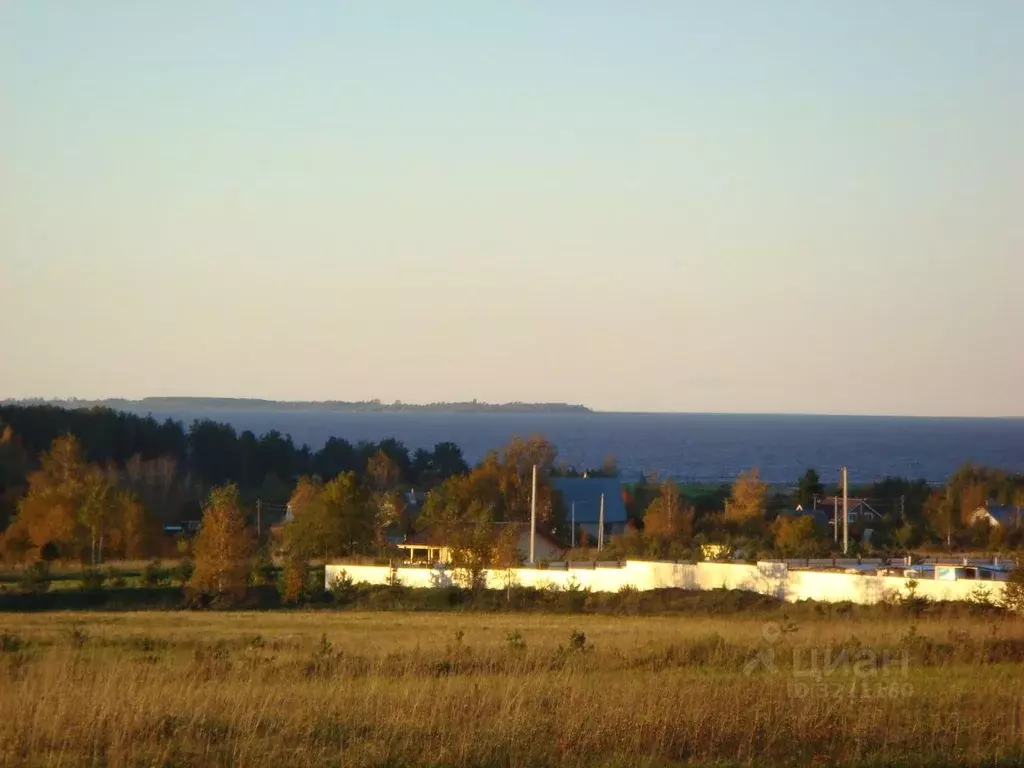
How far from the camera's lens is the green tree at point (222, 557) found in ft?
139

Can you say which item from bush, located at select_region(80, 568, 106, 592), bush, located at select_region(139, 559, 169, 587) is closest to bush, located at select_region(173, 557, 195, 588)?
bush, located at select_region(139, 559, 169, 587)

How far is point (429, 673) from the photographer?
13.9 meters

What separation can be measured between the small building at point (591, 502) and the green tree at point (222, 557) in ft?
92.9

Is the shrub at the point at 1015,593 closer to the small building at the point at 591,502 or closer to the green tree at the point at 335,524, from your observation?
the green tree at the point at 335,524

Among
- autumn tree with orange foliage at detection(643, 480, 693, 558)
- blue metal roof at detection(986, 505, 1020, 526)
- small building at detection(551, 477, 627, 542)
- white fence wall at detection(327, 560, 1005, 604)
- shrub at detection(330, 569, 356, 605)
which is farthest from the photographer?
small building at detection(551, 477, 627, 542)

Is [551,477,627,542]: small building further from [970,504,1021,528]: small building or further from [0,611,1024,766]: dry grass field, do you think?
[0,611,1024,766]: dry grass field

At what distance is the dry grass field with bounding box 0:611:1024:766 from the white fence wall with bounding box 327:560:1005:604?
1917 centimetres

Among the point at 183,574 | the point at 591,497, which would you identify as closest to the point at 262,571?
the point at 183,574

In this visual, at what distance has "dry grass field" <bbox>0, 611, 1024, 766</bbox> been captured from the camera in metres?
9.02

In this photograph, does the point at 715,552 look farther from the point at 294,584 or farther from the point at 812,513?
the point at 812,513

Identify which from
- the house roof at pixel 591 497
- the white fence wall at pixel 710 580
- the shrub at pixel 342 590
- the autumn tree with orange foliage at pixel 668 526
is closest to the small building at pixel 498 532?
the autumn tree with orange foliage at pixel 668 526

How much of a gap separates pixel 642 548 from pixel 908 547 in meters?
13.4

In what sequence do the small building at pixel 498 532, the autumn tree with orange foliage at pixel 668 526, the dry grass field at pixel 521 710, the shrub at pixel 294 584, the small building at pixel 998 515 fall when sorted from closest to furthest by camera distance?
the dry grass field at pixel 521 710, the shrub at pixel 294 584, the small building at pixel 498 532, the autumn tree with orange foliage at pixel 668 526, the small building at pixel 998 515

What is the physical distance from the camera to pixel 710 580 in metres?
40.5
